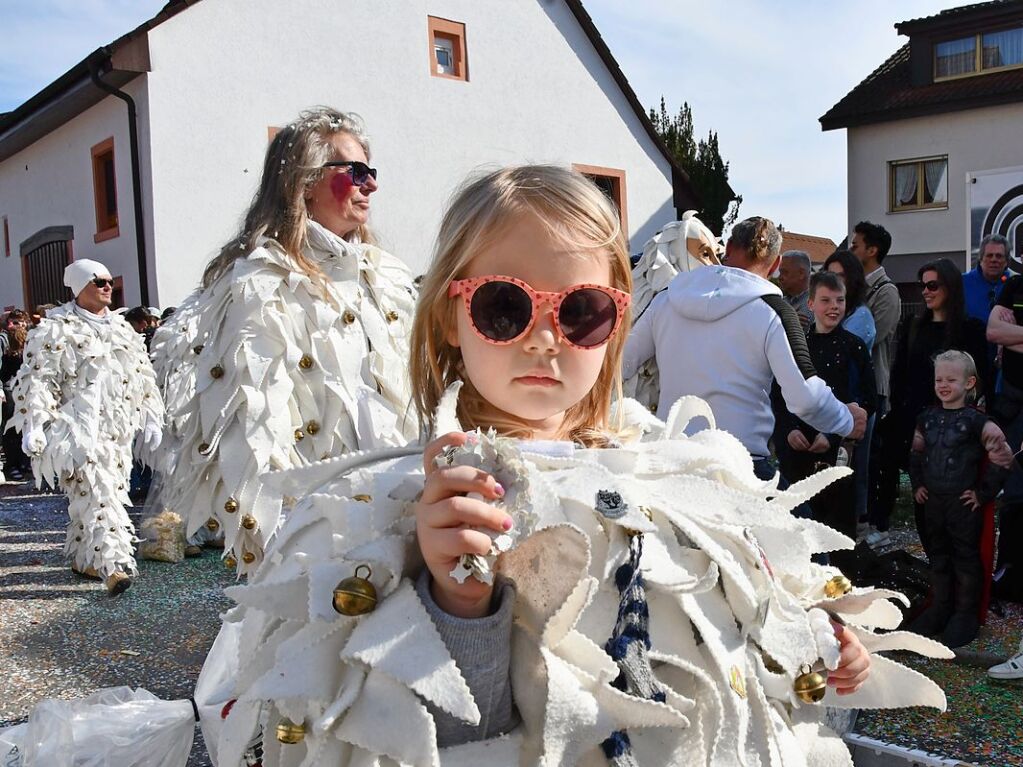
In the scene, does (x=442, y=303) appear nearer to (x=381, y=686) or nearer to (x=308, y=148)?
(x=381, y=686)

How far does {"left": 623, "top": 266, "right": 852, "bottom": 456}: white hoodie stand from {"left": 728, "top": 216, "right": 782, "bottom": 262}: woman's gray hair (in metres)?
0.33

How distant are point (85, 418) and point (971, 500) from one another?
5.66m

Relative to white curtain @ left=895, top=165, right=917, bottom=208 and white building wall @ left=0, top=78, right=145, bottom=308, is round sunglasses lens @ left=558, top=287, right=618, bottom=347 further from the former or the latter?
white curtain @ left=895, top=165, right=917, bottom=208

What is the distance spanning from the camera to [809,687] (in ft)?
4.28

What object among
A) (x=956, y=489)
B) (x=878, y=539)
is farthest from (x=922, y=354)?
(x=956, y=489)

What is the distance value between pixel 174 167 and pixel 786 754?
13178 mm

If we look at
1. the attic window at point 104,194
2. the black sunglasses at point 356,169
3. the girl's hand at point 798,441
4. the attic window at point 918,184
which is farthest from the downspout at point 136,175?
the attic window at point 918,184

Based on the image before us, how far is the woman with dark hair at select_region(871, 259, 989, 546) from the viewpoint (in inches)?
236

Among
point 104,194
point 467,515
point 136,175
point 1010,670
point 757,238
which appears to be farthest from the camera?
point 104,194

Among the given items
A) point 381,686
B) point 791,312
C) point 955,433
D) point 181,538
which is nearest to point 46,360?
point 181,538

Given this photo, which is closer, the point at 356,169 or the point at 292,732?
the point at 292,732

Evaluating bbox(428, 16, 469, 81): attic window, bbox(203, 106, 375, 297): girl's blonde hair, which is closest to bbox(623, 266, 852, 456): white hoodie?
bbox(203, 106, 375, 297): girl's blonde hair

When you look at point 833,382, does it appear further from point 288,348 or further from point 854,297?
point 288,348

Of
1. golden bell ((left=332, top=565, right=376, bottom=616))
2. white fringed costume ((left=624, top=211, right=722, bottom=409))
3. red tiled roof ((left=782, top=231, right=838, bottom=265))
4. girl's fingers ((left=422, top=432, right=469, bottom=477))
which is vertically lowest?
golden bell ((left=332, top=565, right=376, bottom=616))
